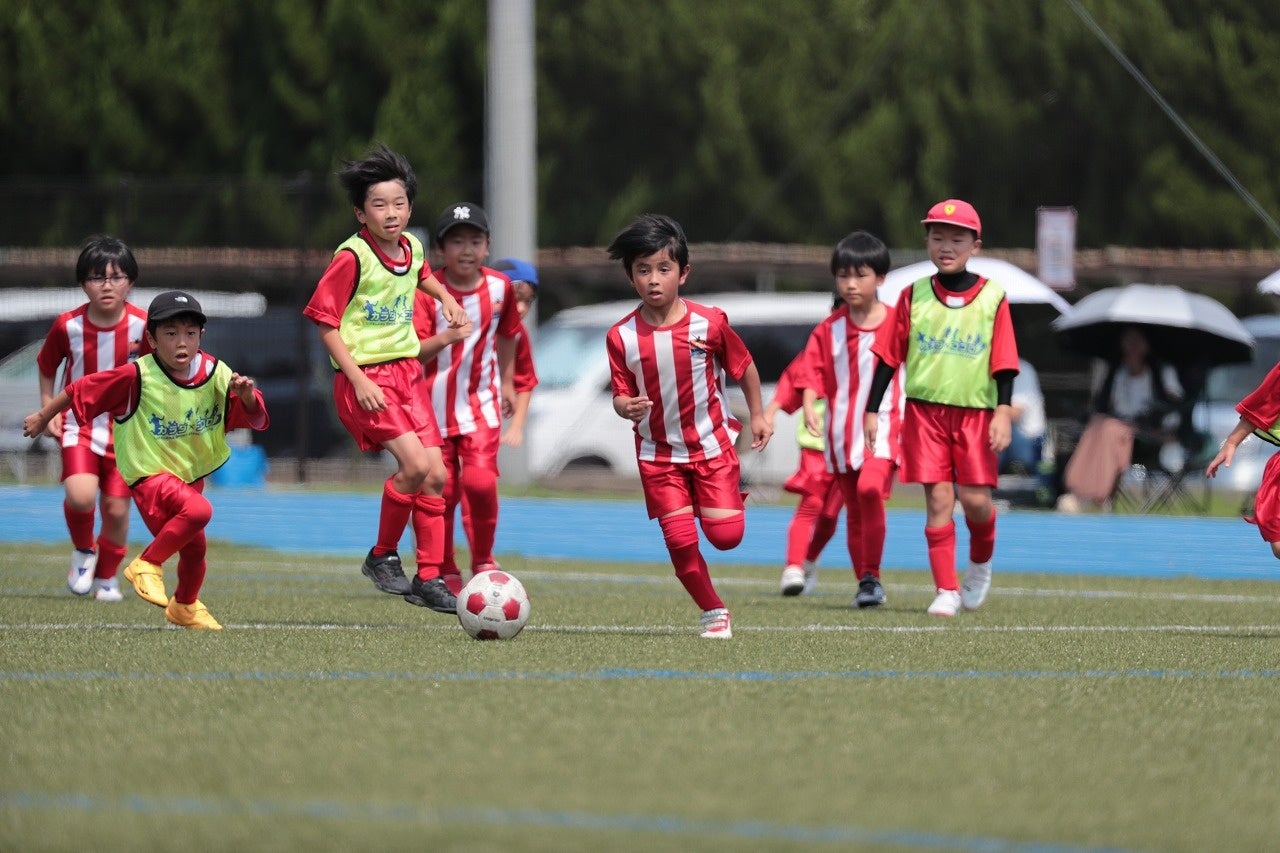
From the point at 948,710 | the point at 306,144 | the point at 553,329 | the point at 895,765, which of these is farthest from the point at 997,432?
the point at 306,144

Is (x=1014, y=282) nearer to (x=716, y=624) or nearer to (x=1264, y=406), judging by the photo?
(x=1264, y=406)

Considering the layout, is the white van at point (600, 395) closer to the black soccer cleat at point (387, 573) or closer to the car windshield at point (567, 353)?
the car windshield at point (567, 353)

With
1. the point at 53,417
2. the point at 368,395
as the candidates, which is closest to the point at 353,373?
the point at 368,395

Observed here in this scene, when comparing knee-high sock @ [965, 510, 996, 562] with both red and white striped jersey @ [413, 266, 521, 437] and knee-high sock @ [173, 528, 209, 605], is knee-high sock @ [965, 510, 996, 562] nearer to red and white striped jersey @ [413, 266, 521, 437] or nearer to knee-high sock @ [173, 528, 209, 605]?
red and white striped jersey @ [413, 266, 521, 437]

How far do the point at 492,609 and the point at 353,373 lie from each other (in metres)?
1.41

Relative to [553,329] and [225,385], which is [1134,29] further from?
[225,385]

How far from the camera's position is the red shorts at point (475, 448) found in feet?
34.6

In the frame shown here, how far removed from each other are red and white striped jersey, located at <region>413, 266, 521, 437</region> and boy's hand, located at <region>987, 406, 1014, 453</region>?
234 cm

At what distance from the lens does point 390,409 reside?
9.55 meters

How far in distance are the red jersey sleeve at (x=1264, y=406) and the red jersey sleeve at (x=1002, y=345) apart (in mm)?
1264

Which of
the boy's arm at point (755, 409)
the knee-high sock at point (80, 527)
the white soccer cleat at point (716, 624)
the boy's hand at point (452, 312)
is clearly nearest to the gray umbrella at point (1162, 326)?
the boy's hand at point (452, 312)

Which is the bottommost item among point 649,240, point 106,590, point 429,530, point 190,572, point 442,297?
point 106,590

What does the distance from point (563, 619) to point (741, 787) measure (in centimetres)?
454

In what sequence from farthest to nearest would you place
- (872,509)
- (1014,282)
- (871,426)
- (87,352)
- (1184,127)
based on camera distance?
(1014,282), (1184,127), (872,509), (87,352), (871,426)
